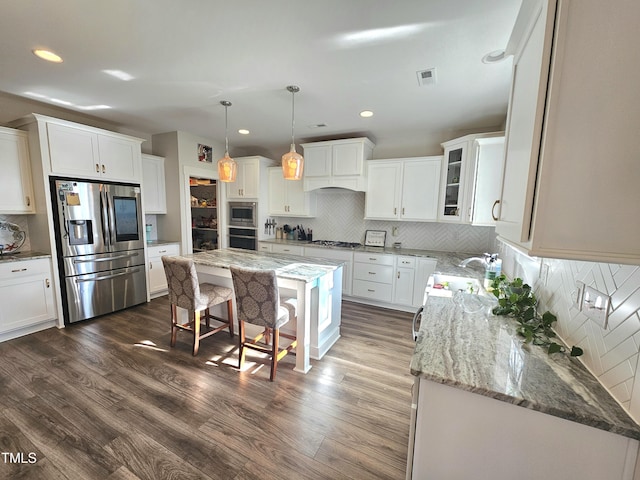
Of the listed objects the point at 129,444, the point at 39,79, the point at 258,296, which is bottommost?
the point at 129,444

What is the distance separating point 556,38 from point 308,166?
143 inches

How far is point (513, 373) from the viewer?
40.3 inches

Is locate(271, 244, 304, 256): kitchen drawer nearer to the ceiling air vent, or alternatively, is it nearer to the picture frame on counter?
the picture frame on counter

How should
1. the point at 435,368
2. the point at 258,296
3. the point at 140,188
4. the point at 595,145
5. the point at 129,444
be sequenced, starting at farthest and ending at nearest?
the point at 140,188
the point at 258,296
the point at 129,444
the point at 435,368
the point at 595,145

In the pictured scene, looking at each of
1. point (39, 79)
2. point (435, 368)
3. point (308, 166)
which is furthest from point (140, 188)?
point (435, 368)

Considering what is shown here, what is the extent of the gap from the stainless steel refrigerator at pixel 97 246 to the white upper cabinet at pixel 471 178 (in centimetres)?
426

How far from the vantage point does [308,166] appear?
13.9 feet

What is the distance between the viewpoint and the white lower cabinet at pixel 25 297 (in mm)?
2754

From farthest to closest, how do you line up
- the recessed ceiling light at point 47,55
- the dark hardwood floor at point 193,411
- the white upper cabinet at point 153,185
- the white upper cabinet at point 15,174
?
the white upper cabinet at point 153,185 < the white upper cabinet at point 15,174 < the recessed ceiling light at point 47,55 < the dark hardwood floor at point 193,411

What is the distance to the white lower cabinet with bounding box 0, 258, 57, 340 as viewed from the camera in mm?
2754

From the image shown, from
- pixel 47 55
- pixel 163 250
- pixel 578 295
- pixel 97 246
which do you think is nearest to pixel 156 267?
pixel 163 250

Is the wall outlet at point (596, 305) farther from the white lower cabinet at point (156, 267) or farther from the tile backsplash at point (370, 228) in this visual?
the white lower cabinet at point (156, 267)

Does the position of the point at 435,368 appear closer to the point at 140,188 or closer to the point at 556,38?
the point at 556,38

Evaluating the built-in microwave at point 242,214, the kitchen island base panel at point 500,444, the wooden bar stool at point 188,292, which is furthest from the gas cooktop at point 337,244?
the kitchen island base panel at point 500,444
